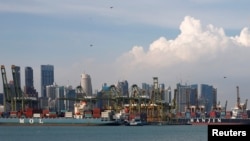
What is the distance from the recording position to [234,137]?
520 inches

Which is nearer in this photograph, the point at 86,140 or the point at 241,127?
the point at 241,127

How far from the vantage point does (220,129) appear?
13.3 metres

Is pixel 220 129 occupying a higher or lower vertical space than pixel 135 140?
higher

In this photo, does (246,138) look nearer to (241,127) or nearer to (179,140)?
(241,127)

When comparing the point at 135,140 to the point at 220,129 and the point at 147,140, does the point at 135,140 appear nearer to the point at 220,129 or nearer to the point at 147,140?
the point at 147,140

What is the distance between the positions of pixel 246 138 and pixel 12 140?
10405 cm

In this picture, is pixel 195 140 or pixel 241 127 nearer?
pixel 241 127

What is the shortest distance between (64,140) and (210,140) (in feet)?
316

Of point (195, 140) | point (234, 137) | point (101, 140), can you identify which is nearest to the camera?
point (234, 137)

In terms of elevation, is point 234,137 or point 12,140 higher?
point 234,137

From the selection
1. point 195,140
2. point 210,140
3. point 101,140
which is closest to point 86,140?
point 101,140

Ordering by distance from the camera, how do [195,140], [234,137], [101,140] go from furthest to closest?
[101,140]
[195,140]
[234,137]

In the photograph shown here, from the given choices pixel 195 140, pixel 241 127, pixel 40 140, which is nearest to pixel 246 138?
pixel 241 127

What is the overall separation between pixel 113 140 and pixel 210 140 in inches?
3919
